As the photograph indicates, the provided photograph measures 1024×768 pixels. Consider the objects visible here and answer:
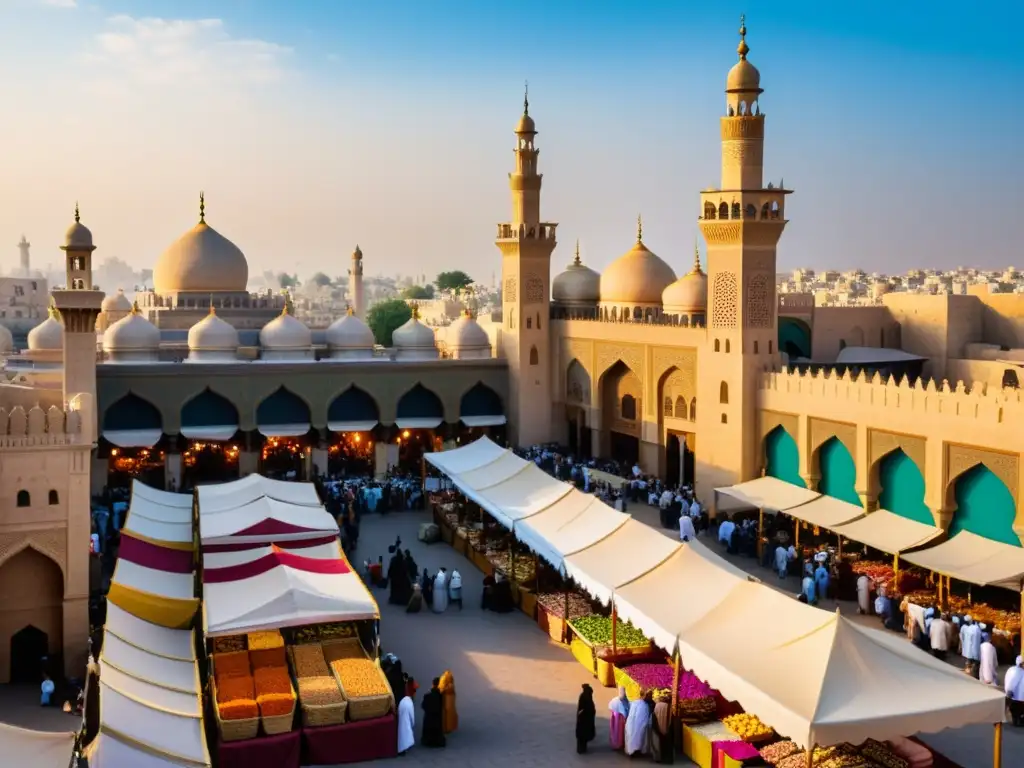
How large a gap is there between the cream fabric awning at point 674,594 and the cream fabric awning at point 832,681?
2.06 feet

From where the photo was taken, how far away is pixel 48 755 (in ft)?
22.2

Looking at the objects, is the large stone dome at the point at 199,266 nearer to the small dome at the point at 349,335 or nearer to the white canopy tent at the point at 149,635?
the small dome at the point at 349,335

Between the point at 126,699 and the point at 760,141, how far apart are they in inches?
568

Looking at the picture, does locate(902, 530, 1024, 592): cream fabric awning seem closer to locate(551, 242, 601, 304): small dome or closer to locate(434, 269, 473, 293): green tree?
locate(551, 242, 601, 304): small dome

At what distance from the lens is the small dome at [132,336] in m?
22.7

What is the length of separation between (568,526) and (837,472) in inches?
224

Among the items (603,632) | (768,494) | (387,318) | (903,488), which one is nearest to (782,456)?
(768,494)

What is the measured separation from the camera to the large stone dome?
89.1 feet

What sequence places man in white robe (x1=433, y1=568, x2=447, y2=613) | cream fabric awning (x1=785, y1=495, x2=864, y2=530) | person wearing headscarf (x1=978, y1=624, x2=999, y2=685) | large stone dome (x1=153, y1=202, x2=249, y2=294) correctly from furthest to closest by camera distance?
large stone dome (x1=153, y1=202, x2=249, y2=294), cream fabric awning (x1=785, y1=495, x2=864, y2=530), man in white robe (x1=433, y1=568, x2=447, y2=613), person wearing headscarf (x1=978, y1=624, x2=999, y2=685)

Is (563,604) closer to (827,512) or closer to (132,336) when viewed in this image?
(827,512)

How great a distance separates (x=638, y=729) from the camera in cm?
920

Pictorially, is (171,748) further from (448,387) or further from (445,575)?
(448,387)

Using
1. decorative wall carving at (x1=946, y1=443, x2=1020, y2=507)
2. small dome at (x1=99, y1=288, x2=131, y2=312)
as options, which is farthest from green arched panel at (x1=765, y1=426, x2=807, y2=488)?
small dome at (x1=99, y1=288, x2=131, y2=312)

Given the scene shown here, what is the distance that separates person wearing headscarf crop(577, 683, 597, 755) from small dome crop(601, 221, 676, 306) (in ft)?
58.1
